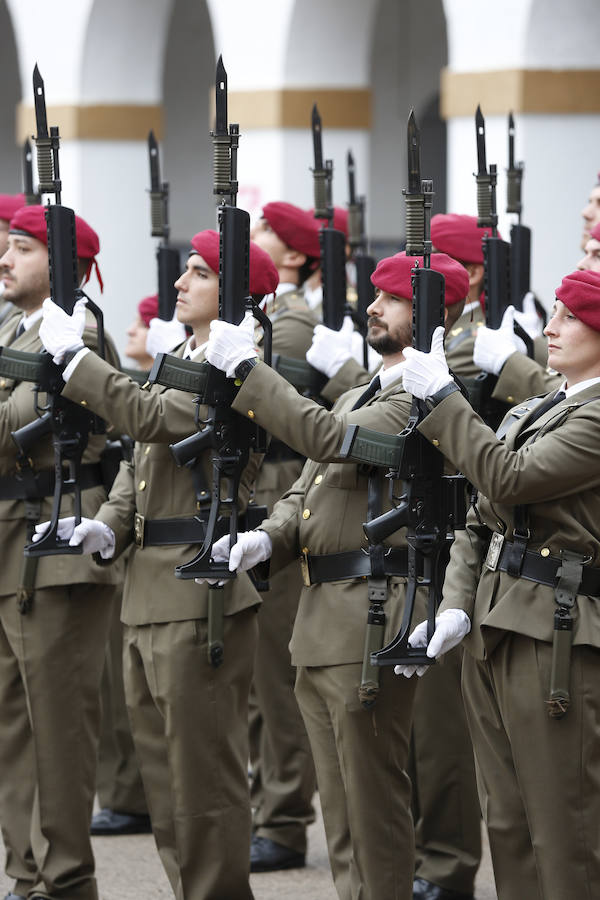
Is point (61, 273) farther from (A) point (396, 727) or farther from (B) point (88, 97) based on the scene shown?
(B) point (88, 97)

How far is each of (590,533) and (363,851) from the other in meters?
1.06

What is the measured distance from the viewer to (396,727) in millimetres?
4094

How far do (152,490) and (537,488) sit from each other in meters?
1.34

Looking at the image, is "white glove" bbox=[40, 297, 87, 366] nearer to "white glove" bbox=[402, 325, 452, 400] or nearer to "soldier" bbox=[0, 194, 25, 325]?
"white glove" bbox=[402, 325, 452, 400]

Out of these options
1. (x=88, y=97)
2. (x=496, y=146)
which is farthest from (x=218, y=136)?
(x=88, y=97)

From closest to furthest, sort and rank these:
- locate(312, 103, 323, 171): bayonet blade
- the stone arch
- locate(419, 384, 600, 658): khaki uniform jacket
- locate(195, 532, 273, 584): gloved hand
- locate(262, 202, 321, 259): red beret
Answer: locate(419, 384, 600, 658): khaki uniform jacket → locate(195, 532, 273, 584): gloved hand → locate(312, 103, 323, 171): bayonet blade → locate(262, 202, 321, 259): red beret → the stone arch

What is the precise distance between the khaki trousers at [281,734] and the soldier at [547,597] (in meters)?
1.75

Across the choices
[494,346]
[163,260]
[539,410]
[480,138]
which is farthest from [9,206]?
[539,410]

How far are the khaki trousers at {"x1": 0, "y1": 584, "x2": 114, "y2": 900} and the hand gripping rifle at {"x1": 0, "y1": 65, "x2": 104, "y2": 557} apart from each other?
28 centimetres

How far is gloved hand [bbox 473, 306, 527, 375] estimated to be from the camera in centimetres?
508

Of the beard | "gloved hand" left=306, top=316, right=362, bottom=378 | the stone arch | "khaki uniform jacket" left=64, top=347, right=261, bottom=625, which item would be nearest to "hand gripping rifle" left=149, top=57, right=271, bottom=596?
"khaki uniform jacket" left=64, top=347, right=261, bottom=625

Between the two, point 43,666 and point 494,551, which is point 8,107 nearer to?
point 43,666

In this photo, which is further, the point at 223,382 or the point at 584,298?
the point at 223,382

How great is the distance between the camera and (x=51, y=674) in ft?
15.5
